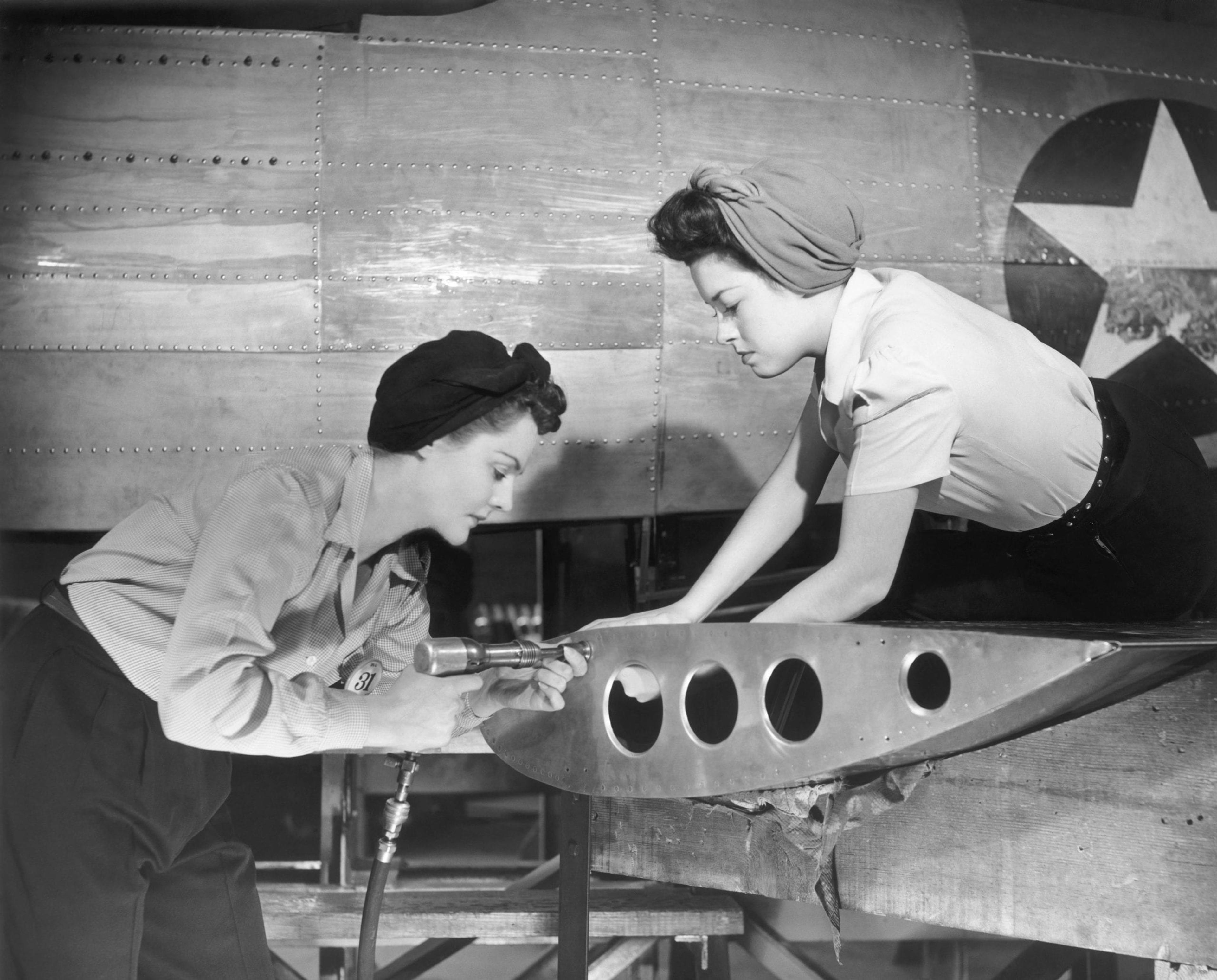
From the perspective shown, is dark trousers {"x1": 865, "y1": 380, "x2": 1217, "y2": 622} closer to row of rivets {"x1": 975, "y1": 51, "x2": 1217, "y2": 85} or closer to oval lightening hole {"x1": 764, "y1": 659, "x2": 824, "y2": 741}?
oval lightening hole {"x1": 764, "y1": 659, "x2": 824, "y2": 741}

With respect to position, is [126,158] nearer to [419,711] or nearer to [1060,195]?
[419,711]

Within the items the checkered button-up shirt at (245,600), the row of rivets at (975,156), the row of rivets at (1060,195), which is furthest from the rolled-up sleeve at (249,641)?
the row of rivets at (1060,195)

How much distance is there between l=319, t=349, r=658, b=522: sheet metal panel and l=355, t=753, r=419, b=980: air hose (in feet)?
1.96

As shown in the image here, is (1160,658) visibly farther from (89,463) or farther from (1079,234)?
(89,463)

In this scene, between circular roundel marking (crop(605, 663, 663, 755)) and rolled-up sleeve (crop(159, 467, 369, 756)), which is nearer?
rolled-up sleeve (crop(159, 467, 369, 756))

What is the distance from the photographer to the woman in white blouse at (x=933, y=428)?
1240 mm

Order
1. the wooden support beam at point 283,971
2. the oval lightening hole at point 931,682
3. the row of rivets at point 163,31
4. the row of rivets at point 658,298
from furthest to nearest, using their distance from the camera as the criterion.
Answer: the wooden support beam at point 283,971 < the row of rivets at point 658,298 < the row of rivets at point 163,31 < the oval lightening hole at point 931,682

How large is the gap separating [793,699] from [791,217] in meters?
0.84

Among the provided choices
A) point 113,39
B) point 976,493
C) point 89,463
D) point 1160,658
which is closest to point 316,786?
point 89,463

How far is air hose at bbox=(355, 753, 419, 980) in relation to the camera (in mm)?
1540

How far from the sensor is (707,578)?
5.37ft

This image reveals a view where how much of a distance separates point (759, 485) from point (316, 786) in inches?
75.9

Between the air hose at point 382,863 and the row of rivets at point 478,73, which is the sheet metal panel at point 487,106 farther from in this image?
the air hose at point 382,863

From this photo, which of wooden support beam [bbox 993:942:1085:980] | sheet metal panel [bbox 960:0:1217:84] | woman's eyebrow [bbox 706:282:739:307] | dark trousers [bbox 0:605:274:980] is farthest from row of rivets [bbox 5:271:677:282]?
wooden support beam [bbox 993:942:1085:980]
